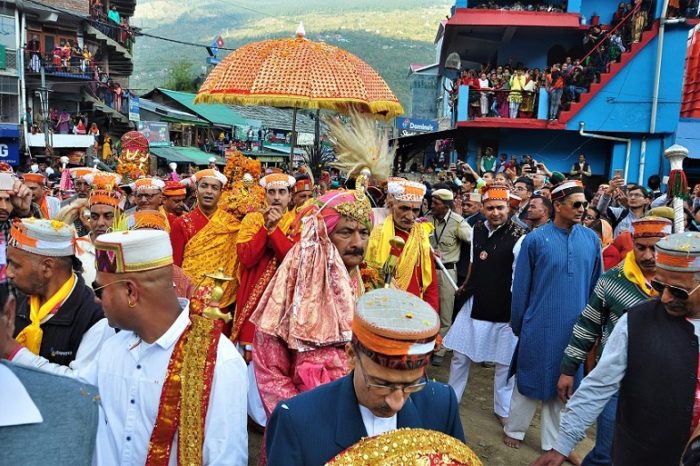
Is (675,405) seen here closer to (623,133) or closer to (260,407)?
(260,407)

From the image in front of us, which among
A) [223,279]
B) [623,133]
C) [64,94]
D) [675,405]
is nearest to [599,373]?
[675,405]

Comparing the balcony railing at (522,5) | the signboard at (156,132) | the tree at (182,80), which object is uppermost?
the tree at (182,80)

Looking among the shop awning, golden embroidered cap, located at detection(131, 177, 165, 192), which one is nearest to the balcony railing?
golden embroidered cap, located at detection(131, 177, 165, 192)

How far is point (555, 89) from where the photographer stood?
17781 mm

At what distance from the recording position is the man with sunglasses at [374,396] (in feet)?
5.57

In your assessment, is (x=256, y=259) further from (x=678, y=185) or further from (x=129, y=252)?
(x=678, y=185)

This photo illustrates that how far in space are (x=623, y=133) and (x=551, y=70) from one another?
2.97 m

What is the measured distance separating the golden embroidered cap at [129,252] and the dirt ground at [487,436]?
2.75m

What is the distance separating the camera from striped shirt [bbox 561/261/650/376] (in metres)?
3.63

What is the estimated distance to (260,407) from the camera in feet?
12.7

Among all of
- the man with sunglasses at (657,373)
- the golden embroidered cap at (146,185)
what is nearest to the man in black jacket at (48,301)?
the man with sunglasses at (657,373)

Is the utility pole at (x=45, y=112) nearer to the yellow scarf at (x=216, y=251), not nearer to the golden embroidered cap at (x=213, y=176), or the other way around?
the golden embroidered cap at (x=213, y=176)

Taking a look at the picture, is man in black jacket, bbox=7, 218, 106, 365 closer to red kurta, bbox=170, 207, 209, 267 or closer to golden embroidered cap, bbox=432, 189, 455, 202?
red kurta, bbox=170, 207, 209, 267

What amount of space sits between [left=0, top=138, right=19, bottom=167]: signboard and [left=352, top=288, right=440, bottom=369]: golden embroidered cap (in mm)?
25314
